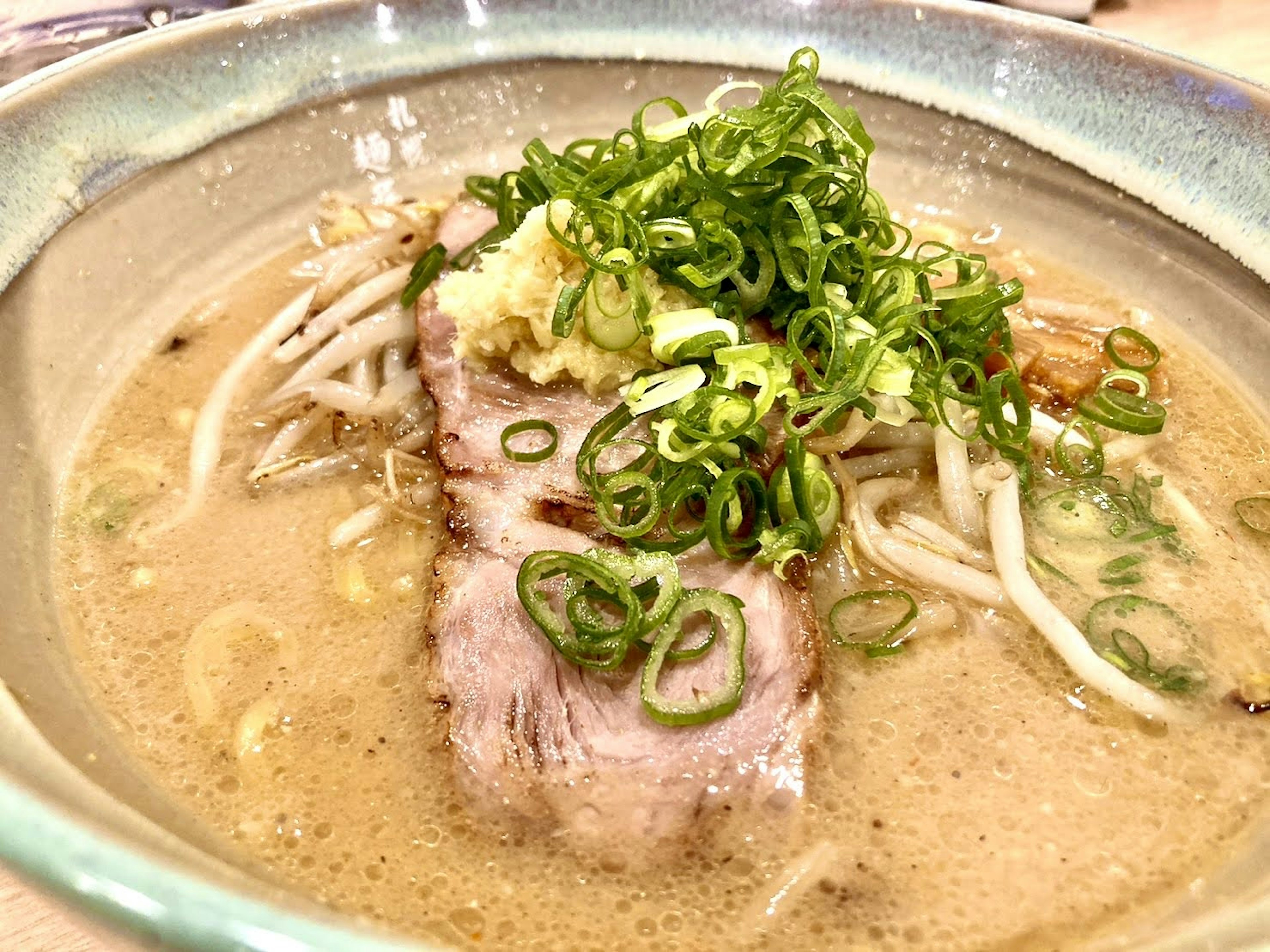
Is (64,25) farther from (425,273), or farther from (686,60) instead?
(686,60)

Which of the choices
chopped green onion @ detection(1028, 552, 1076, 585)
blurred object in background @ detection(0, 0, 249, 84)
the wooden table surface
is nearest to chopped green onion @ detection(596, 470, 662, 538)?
chopped green onion @ detection(1028, 552, 1076, 585)

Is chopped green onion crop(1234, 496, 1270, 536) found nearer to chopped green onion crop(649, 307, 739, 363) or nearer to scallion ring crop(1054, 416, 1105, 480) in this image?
scallion ring crop(1054, 416, 1105, 480)

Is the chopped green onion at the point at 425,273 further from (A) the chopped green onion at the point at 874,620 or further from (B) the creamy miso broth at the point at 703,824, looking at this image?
(A) the chopped green onion at the point at 874,620

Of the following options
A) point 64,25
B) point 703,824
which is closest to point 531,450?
point 703,824

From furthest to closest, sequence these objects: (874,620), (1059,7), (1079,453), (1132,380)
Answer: (1059,7), (1132,380), (1079,453), (874,620)

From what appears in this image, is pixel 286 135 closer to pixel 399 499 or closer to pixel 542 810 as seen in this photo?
pixel 399 499

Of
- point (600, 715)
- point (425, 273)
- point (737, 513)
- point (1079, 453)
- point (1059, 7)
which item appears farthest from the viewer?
point (1059, 7)

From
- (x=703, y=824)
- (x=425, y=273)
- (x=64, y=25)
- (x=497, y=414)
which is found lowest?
(x=703, y=824)

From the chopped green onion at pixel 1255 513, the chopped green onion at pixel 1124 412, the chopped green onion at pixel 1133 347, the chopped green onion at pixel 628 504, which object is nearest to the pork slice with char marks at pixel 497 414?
the chopped green onion at pixel 628 504
